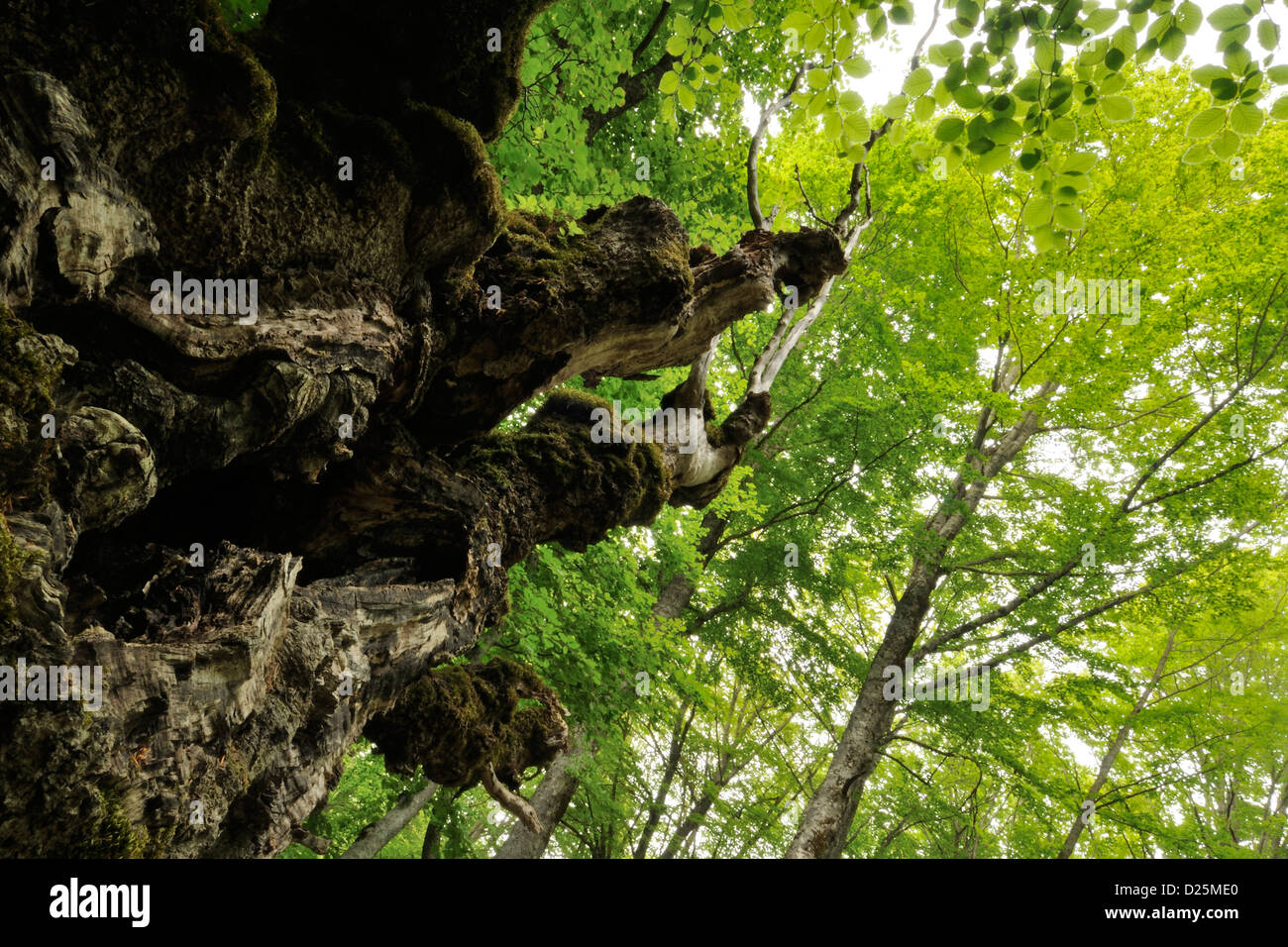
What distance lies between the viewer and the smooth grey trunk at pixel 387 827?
23.7 feet

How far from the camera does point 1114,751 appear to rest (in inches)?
425

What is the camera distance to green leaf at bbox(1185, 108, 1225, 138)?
2250 millimetres

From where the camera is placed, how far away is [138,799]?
1.61 m

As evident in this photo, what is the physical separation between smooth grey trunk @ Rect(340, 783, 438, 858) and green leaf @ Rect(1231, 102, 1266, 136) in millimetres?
8320

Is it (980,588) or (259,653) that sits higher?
(259,653)

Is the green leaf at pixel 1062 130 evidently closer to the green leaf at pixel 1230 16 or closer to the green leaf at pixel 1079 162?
the green leaf at pixel 1079 162

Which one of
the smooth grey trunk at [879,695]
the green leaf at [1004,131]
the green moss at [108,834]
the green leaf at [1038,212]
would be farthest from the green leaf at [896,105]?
the smooth grey trunk at [879,695]

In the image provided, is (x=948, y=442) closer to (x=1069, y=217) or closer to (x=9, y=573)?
(x=1069, y=217)

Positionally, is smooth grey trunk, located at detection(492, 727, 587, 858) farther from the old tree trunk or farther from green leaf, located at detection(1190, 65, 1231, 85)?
green leaf, located at detection(1190, 65, 1231, 85)

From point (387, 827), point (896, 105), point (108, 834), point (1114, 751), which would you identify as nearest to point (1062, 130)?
point (896, 105)

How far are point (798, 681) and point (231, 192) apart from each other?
984 centimetres
